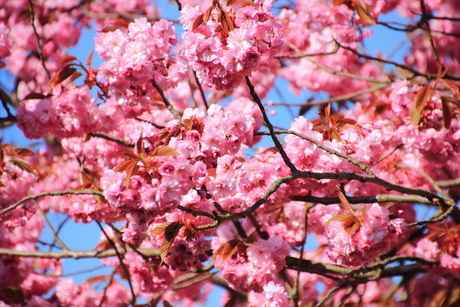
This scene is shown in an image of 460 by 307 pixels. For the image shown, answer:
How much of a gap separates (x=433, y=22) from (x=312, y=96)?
1.60 metres

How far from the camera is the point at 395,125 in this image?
3.02 metres

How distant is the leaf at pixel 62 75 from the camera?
257 cm

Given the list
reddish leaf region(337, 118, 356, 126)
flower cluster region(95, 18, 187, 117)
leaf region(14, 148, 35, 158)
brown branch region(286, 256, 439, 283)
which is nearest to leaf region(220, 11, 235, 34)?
flower cluster region(95, 18, 187, 117)

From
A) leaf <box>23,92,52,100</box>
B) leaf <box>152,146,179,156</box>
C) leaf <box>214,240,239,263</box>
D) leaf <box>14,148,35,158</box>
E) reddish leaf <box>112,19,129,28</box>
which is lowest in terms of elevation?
leaf <box>152,146,179,156</box>

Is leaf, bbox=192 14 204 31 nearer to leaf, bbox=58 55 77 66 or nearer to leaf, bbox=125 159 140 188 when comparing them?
leaf, bbox=125 159 140 188

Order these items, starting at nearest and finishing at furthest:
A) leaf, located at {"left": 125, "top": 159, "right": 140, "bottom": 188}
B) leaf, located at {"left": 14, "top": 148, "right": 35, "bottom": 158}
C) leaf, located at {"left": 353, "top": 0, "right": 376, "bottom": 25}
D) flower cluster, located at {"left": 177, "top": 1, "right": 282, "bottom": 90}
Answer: leaf, located at {"left": 125, "top": 159, "right": 140, "bottom": 188} < flower cluster, located at {"left": 177, "top": 1, "right": 282, "bottom": 90} < leaf, located at {"left": 353, "top": 0, "right": 376, "bottom": 25} < leaf, located at {"left": 14, "top": 148, "right": 35, "bottom": 158}

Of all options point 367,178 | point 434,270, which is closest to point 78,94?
point 367,178

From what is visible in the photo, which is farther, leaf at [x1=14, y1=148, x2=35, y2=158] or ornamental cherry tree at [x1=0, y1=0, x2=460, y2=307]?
leaf at [x1=14, y1=148, x2=35, y2=158]

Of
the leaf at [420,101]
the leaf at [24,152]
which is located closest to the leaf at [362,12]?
the leaf at [420,101]

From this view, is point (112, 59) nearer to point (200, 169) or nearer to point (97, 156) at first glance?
point (200, 169)

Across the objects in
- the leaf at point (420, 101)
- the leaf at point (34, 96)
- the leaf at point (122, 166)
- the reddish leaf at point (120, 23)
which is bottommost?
the leaf at point (122, 166)

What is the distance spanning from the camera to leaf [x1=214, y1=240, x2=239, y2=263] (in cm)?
228

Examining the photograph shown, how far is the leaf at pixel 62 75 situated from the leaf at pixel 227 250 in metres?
1.24

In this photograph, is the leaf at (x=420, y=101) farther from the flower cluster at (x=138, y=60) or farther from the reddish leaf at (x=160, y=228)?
the reddish leaf at (x=160, y=228)
